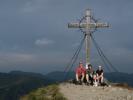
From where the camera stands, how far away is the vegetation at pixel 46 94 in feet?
105

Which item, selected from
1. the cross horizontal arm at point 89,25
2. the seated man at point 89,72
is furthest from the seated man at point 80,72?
the cross horizontal arm at point 89,25

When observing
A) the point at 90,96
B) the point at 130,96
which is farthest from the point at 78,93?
the point at 130,96

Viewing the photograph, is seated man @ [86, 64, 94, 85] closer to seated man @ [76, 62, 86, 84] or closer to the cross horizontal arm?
seated man @ [76, 62, 86, 84]

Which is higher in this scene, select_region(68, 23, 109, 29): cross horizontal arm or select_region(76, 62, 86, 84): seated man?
select_region(68, 23, 109, 29): cross horizontal arm

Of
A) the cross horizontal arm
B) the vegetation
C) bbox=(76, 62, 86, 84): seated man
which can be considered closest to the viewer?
the vegetation

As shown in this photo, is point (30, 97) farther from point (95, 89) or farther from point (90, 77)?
point (90, 77)

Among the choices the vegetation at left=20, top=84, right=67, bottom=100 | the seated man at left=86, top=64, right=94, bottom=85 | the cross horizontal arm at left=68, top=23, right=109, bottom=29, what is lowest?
the vegetation at left=20, top=84, right=67, bottom=100

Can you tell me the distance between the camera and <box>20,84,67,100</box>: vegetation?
1265 inches

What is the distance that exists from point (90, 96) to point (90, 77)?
308 inches

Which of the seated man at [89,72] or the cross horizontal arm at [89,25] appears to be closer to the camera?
the seated man at [89,72]

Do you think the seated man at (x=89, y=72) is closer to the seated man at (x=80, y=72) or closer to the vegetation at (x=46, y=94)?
the seated man at (x=80, y=72)

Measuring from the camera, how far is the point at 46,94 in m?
33.2

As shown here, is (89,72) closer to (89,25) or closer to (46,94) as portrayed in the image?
(89,25)

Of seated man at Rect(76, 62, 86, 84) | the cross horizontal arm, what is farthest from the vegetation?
the cross horizontal arm
